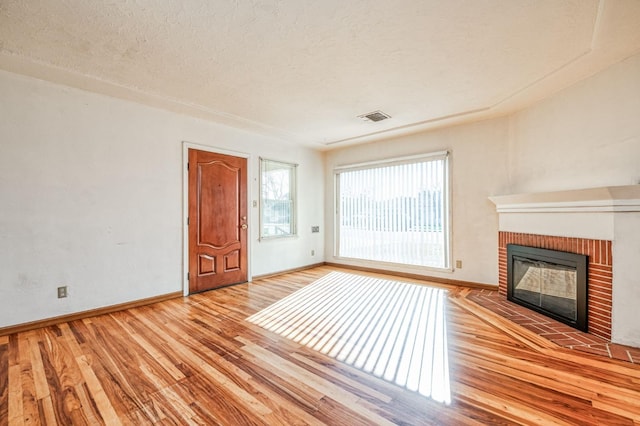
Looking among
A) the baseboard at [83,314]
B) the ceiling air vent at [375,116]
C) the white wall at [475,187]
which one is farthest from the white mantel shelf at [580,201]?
the baseboard at [83,314]

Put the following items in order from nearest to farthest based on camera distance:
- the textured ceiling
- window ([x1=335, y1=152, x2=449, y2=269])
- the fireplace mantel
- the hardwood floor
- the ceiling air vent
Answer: the hardwood floor, the textured ceiling, the fireplace mantel, the ceiling air vent, window ([x1=335, y1=152, x2=449, y2=269])

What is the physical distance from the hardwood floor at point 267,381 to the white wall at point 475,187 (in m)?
1.51

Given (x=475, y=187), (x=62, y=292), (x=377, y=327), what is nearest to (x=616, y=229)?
(x=475, y=187)

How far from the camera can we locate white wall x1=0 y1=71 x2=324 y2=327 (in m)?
2.79

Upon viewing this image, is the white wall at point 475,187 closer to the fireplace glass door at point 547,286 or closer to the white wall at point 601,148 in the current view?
the white wall at point 601,148

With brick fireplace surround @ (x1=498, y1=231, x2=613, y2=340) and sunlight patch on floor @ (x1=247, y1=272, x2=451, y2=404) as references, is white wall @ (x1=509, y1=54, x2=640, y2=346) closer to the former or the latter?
brick fireplace surround @ (x1=498, y1=231, x2=613, y2=340)

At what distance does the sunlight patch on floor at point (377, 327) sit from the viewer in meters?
2.03

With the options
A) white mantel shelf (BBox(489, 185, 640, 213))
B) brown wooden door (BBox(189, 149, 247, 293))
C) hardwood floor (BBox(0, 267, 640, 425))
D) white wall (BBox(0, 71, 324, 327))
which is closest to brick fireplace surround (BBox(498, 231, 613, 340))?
white mantel shelf (BBox(489, 185, 640, 213))

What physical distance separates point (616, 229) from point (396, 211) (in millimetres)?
2864

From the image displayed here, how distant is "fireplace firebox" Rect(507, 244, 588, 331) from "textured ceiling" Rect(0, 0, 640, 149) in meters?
1.88

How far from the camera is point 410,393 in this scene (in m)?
1.77

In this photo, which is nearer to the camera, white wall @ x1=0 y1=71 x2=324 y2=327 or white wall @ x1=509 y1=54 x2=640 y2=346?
white wall @ x1=509 y1=54 x2=640 y2=346

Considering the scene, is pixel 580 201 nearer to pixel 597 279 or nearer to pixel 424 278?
pixel 597 279

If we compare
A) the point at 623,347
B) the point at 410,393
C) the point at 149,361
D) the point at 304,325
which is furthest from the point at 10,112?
the point at 623,347
